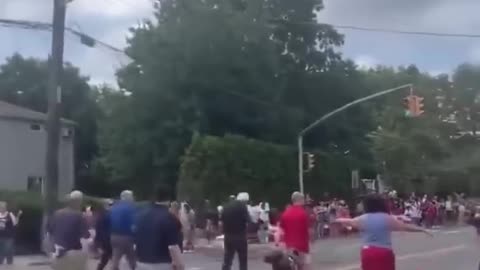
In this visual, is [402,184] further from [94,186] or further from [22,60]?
[22,60]

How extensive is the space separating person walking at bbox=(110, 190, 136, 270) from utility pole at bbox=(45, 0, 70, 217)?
11.2 m

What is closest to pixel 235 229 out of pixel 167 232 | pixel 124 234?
pixel 124 234

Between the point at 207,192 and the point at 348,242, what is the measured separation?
339 inches

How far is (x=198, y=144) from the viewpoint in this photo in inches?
1941

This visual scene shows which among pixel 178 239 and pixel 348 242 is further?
pixel 348 242

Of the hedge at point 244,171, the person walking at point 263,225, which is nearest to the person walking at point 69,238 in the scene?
the person walking at point 263,225

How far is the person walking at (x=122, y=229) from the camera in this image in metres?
18.8

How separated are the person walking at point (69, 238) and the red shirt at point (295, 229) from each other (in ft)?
12.9

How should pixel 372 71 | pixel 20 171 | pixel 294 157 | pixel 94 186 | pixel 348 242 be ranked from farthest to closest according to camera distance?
pixel 372 71, pixel 94 186, pixel 20 171, pixel 294 157, pixel 348 242

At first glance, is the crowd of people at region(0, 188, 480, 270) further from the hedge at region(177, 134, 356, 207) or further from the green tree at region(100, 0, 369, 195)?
the green tree at region(100, 0, 369, 195)

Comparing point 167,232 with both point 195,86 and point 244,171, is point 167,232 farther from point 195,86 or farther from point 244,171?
point 195,86

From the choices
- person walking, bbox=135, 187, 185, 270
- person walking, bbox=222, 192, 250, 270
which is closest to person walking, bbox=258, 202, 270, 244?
person walking, bbox=222, 192, 250, 270

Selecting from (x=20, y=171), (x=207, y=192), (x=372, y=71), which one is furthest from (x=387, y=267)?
(x=372, y=71)

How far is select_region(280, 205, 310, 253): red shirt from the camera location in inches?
704
